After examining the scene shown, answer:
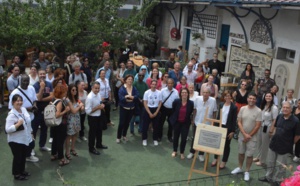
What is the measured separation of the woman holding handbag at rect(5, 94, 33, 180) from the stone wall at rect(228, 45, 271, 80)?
8.74 meters

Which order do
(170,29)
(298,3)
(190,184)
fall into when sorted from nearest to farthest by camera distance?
(190,184)
(298,3)
(170,29)

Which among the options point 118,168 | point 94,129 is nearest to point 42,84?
point 94,129

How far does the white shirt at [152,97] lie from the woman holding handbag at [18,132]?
→ 2.80 m

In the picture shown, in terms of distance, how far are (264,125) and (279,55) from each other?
17.3ft

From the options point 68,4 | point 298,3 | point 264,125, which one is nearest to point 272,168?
point 264,125

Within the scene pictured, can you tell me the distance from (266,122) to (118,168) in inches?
121

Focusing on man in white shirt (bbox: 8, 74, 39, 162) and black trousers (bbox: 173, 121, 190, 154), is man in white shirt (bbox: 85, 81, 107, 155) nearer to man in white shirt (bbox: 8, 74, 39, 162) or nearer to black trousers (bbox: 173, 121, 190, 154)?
man in white shirt (bbox: 8, 74, 39, 162)

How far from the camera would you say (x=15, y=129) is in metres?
5.66

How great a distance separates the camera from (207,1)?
43.0 feet

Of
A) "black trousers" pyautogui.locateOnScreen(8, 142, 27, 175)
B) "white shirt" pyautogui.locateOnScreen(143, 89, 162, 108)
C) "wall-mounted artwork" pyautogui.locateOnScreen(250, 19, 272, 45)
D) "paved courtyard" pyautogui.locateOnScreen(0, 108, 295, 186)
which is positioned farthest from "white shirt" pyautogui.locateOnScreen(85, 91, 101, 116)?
"wall-mounted artwork" pyautogui.locateOnScreen(250, 19, 272, 45)

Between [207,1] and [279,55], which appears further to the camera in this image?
[207,1]

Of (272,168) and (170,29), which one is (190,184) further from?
(170,29)

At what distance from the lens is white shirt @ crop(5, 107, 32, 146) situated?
5.69m

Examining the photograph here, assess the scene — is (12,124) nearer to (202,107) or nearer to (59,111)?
(59,111)
